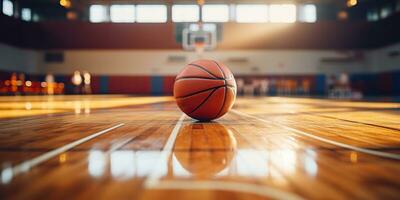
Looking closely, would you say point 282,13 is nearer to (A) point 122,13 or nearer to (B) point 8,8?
(A) point 122,13

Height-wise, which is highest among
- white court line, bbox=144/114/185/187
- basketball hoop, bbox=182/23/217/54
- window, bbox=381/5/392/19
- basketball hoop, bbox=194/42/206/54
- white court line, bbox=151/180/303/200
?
window, bbox=381/5/392/19

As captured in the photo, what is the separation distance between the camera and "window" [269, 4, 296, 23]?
55.7 ft

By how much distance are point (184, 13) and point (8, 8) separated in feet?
26.2

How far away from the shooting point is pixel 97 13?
17.0 metres

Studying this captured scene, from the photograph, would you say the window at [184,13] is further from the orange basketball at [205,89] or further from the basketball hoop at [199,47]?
the orange basketball at [205,89]

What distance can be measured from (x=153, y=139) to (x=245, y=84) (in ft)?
51.1

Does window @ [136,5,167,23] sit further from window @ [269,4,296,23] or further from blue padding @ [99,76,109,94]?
window @ [269,4,296,23]

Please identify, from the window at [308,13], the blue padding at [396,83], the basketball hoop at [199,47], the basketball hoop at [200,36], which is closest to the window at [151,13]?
the basketball hoop at [200,36]

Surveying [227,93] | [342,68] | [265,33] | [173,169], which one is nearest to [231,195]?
[173,169]

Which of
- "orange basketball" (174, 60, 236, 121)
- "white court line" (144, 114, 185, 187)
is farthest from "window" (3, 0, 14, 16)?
"white court line" (144, 114, 185, 187)

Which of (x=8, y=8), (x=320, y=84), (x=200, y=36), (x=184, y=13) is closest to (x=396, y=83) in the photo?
(x=320, y=84)

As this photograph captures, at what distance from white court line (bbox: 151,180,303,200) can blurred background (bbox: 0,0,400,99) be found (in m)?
14.9

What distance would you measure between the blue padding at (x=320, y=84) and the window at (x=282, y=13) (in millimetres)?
3299

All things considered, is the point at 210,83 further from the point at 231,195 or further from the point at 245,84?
the point at 245,84
